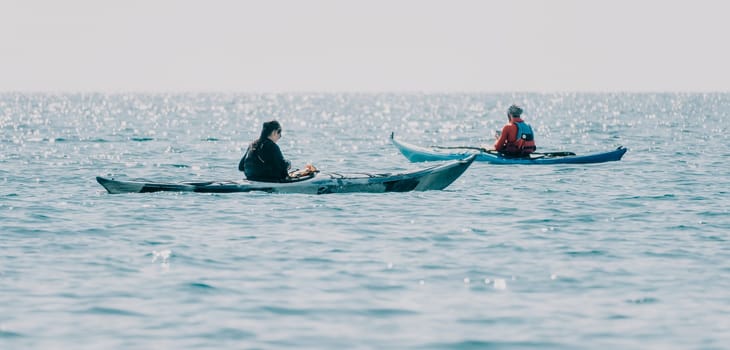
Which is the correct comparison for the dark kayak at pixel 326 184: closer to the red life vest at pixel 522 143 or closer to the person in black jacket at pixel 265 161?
the person in black jacket at pixel 265 161

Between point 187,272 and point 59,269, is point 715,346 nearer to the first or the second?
point 187,272

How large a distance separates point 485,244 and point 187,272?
3.77m

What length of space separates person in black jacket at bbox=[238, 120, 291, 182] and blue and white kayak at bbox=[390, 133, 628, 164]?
707 cm

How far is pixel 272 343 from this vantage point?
835 cm

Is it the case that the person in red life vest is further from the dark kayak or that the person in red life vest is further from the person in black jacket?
the person in black jacket

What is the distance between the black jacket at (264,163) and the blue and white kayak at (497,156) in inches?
278

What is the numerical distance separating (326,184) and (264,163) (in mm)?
1187

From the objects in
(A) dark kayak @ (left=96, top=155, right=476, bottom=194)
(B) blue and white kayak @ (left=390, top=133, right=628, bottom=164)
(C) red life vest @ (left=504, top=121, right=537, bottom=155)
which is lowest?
(B) blue and white kayak @ (left=390, top=133, right=628, bottom=164)

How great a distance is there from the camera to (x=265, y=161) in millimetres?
17797

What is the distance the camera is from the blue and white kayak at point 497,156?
2534cm

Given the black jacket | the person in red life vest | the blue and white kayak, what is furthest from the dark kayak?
the person in red life vest

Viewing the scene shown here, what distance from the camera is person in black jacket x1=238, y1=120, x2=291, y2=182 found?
17344 mm

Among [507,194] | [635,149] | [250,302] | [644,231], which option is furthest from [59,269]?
[635,149]

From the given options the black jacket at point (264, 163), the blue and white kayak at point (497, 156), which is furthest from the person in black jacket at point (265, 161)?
the blue and white kayak at point (497, 156)
